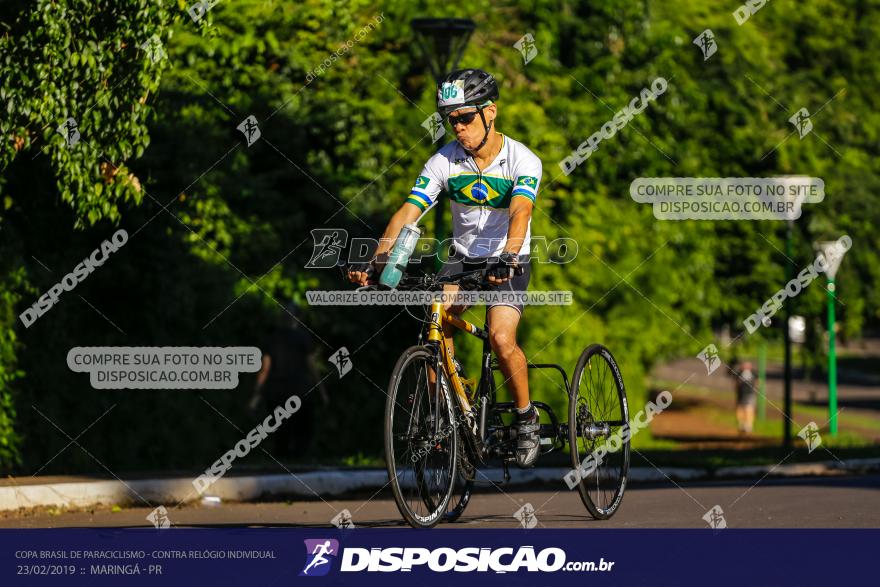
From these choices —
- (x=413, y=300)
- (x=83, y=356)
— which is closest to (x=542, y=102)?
(x=83, y=356)

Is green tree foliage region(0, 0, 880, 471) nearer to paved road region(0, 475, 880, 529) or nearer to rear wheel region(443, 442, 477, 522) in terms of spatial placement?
paved road region(0, 475, 880, 529)

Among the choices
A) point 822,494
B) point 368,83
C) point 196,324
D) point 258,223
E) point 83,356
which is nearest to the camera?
point 822,494

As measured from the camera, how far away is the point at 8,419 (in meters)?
12.3

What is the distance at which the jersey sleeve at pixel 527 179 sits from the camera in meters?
7.68

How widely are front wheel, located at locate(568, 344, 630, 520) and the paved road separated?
16cm

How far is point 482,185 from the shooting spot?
7.82 meters

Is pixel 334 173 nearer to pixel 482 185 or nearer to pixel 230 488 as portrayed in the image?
pixel 230 488

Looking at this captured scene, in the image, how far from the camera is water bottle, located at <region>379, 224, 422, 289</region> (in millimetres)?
7316

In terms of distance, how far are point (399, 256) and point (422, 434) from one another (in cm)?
90

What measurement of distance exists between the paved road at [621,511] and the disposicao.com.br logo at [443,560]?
72.3 inches

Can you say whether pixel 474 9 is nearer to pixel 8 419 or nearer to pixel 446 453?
pixel 8 419

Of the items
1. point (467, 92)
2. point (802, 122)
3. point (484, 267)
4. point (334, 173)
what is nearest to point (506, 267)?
point (484, 267)

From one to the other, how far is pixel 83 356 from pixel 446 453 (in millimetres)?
6550

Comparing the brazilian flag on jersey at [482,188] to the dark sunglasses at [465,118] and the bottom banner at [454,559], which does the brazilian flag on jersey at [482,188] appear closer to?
the dark sunglasses at [465,118]
